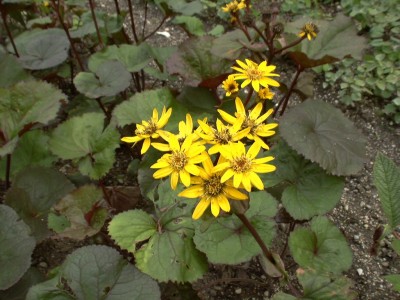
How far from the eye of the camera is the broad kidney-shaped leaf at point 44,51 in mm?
2723

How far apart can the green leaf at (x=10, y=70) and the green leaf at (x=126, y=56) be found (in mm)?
396

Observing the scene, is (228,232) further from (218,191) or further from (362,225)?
(362,225)

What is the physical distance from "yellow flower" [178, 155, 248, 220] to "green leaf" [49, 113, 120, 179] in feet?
3.10

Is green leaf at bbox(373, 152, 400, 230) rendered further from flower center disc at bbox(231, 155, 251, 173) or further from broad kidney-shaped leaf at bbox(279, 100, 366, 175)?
flower center disc at bbox(231, 155, 251, 173)

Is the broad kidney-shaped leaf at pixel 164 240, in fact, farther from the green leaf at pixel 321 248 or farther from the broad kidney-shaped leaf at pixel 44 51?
the broad kidney-shaped leaf at pixel 44 51

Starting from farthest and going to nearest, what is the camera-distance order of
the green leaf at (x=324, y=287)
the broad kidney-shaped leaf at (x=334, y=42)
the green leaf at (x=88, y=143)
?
the broad kidney-shaped leaf at (x=334, y=42) → the green leaf at (x=88, y=143) → the green leaf at (x=324, y=287)

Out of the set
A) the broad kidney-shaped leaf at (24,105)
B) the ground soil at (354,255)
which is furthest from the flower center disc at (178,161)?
the broad kidney-shaped leaf at (24,105)

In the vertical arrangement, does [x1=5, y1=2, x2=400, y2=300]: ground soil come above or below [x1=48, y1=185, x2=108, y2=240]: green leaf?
below

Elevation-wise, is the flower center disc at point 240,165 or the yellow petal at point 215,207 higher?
the flower center disc at point 240,165

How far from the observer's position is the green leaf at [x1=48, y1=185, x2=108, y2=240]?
1.96 metres

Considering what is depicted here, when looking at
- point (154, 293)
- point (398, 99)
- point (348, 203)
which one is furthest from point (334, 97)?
point (154, 293)

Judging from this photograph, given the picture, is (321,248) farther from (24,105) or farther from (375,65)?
(375,65)

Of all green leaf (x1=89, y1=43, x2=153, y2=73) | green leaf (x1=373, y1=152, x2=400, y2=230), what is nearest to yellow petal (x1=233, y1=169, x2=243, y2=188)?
green leaf (x1=373, y1=152, x2=400, y2=230)

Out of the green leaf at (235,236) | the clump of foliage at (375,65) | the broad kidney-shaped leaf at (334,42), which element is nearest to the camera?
the green leaf at (235,236)
